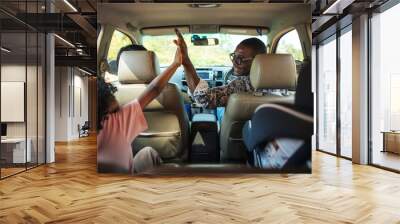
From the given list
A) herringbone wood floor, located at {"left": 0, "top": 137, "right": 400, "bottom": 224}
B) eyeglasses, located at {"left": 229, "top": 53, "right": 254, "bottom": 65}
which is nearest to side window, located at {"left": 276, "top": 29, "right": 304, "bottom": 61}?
eyeglasses, located at {"left": 229, "top": 53, "right": 254, "bottom": 65}

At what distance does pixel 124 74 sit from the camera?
18.8 ft

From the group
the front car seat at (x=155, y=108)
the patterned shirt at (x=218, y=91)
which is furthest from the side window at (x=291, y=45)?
the front car seat at (x=155, y=108)

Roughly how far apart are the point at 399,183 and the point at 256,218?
292 centimetres

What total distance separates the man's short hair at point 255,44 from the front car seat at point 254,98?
0.09m

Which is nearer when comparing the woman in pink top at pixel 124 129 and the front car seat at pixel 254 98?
the front car seat at pixel 254 98

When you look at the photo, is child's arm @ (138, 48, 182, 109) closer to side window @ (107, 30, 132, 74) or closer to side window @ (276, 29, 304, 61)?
side window @ (107, 30, 132, 74)

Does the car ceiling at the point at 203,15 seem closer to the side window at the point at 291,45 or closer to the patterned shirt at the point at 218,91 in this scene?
the side window at the point at 291,45

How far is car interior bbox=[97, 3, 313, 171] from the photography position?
566 centimetres

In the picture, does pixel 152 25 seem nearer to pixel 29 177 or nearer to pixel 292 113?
pixel 292 113

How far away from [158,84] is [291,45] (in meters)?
2.15

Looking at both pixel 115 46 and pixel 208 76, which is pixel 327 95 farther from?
pixel 115 46

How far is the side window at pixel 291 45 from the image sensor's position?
225 inches

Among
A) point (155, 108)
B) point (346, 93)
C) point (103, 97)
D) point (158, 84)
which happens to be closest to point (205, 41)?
point (158, 84)

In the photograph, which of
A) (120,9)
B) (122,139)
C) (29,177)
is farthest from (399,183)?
(29,177)
